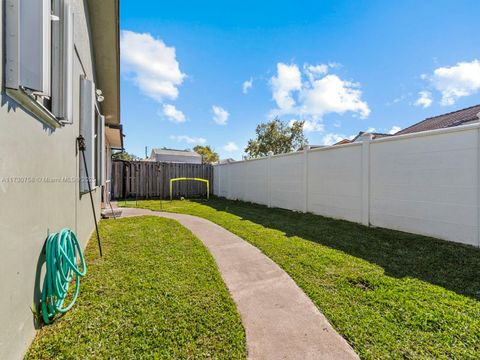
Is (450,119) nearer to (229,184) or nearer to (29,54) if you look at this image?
(229,184)

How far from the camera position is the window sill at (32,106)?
1356mm

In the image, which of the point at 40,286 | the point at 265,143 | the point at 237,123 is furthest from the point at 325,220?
the point at 265,143

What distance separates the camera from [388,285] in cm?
276

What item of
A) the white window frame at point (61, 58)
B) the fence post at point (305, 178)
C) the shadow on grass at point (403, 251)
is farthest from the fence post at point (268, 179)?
the white window frame at point (61, 58)

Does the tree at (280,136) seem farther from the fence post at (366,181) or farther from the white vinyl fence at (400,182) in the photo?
the fence post at (366,181)

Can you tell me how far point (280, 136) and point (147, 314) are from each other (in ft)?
80.3

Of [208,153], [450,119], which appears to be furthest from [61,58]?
[208,153]

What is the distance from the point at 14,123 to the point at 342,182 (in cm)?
670

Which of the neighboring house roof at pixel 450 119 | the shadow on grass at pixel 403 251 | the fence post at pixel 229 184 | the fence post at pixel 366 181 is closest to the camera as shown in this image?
the shadow on grass at pixel 403 251

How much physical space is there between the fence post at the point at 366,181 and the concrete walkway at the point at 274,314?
11.5 ft

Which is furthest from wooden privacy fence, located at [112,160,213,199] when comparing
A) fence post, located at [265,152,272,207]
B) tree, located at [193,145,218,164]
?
tree, located at [193,145,218,164]

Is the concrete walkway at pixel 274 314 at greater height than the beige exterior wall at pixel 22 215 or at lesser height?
lesser

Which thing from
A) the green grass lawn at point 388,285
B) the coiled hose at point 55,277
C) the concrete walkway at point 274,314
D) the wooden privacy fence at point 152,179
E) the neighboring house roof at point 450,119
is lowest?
the concrete walkway at point 274,314

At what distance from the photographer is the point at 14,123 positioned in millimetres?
1398
